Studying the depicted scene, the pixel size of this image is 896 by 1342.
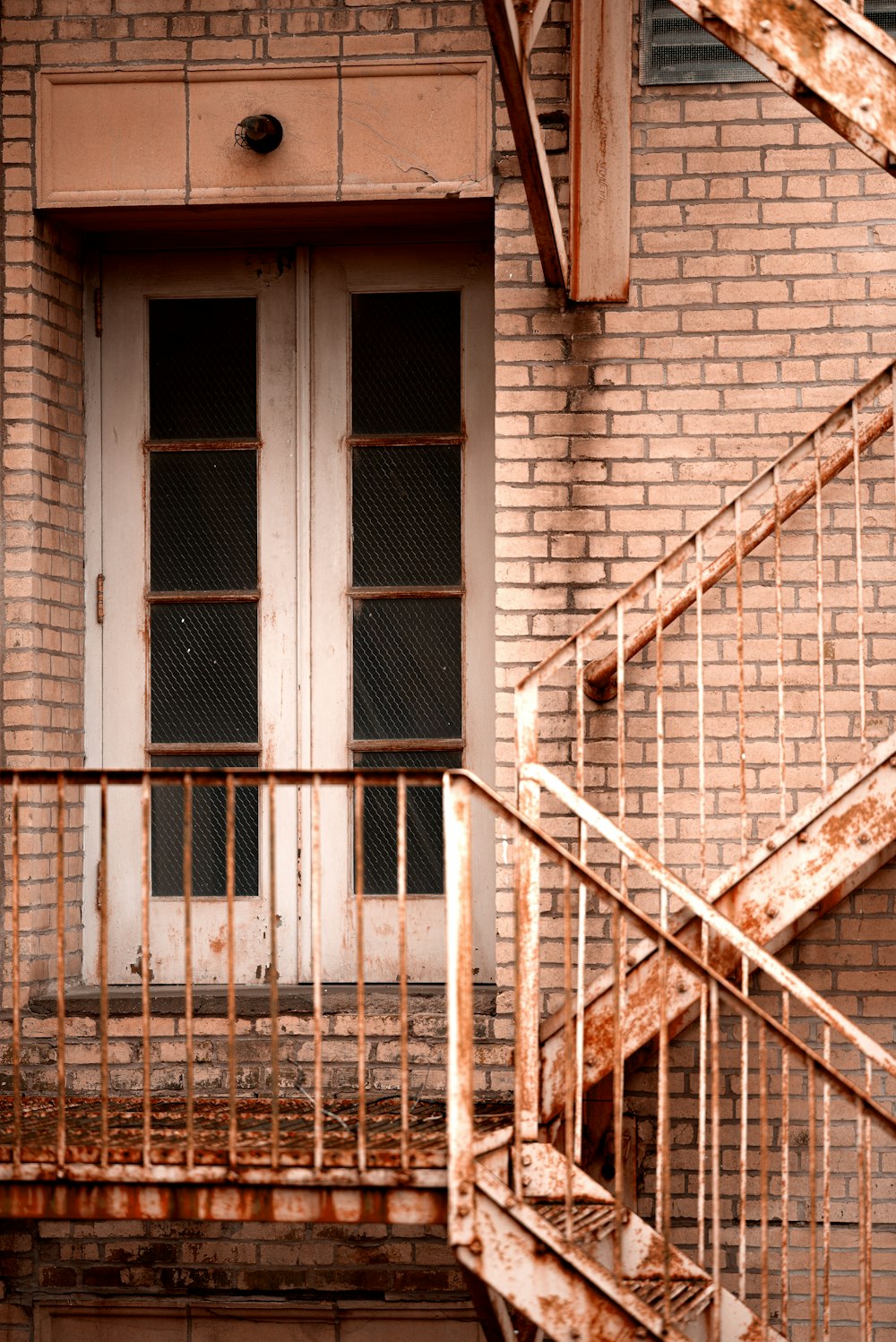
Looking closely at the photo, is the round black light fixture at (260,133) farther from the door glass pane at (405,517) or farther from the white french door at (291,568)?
the door glass pane at (405,517)

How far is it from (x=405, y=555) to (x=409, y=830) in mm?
930

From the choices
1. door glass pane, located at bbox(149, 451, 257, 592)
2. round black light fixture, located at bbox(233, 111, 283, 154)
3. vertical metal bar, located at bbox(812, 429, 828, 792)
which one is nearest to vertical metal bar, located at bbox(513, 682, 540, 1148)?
vertical metal bar, located at bbox(812, 429, 828, 792)

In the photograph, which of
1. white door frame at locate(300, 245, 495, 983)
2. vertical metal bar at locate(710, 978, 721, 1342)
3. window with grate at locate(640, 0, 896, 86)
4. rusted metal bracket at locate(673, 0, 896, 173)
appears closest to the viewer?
rusted metal bracket at locate(673, 0, 896, 173)

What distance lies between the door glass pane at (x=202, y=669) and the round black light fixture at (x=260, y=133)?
1.50 m

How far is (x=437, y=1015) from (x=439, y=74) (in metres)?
2.99

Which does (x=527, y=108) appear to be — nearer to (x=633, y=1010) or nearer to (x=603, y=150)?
(x=603, y=150)

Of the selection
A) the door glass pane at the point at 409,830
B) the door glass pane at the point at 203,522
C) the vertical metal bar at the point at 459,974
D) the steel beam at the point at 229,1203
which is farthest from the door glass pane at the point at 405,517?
the steel beam at the point at 229,1203

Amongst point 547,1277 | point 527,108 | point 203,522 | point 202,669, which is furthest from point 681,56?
point 547,1277

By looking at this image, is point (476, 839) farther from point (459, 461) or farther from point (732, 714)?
point (459, 461)

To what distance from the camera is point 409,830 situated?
493 cm

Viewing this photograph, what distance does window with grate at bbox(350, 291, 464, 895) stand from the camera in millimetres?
4965

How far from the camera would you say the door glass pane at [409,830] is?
4910 mm

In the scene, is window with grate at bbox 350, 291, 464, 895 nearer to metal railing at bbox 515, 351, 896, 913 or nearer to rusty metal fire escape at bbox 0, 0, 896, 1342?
rusty metal fire escape at bbox 0, 0, 896, 1342

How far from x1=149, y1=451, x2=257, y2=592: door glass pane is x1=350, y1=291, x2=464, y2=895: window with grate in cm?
38
